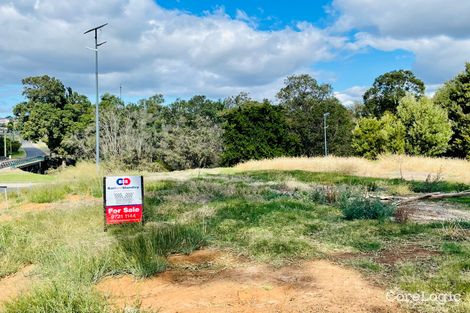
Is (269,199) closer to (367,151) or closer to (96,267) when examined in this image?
(96,267)

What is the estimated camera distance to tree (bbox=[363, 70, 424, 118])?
48372mm

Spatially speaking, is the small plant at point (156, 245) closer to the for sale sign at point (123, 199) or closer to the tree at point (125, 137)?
the for sale sign at point (123, 199)

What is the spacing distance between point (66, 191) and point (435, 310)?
11.3 metres

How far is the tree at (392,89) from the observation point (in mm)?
48372

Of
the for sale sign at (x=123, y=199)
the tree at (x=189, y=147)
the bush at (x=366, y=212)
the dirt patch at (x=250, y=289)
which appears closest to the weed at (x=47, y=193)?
the for sale sign at (x=123, y=199)

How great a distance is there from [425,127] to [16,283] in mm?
30454

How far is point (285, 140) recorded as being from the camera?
41375 mm

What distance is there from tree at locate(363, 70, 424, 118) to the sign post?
44.9 metres

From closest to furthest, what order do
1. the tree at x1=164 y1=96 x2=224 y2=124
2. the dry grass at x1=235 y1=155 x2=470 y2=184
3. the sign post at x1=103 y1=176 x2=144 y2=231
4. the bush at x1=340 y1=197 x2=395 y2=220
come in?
the sign post at x1=103 y1=176 x2=144 y2=231
the bush at x1=340 y1=197 x2=395 y2=220
the dry grass at x1=235 y1=155 x2=470 y2=184
the tree at x1=164 y1=96 x2=224 y2=124

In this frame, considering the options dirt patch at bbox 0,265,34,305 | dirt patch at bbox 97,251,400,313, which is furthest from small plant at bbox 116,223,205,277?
dirt patch at bbox 0,265,34,305

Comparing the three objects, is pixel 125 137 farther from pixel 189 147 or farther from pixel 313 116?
pixel 313 116

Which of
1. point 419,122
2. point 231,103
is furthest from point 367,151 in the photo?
point 231,103

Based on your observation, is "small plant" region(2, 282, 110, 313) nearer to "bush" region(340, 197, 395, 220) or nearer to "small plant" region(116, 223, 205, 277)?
"small plant" region(116, 223, 205, 277)

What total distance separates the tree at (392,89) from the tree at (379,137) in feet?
40.6
